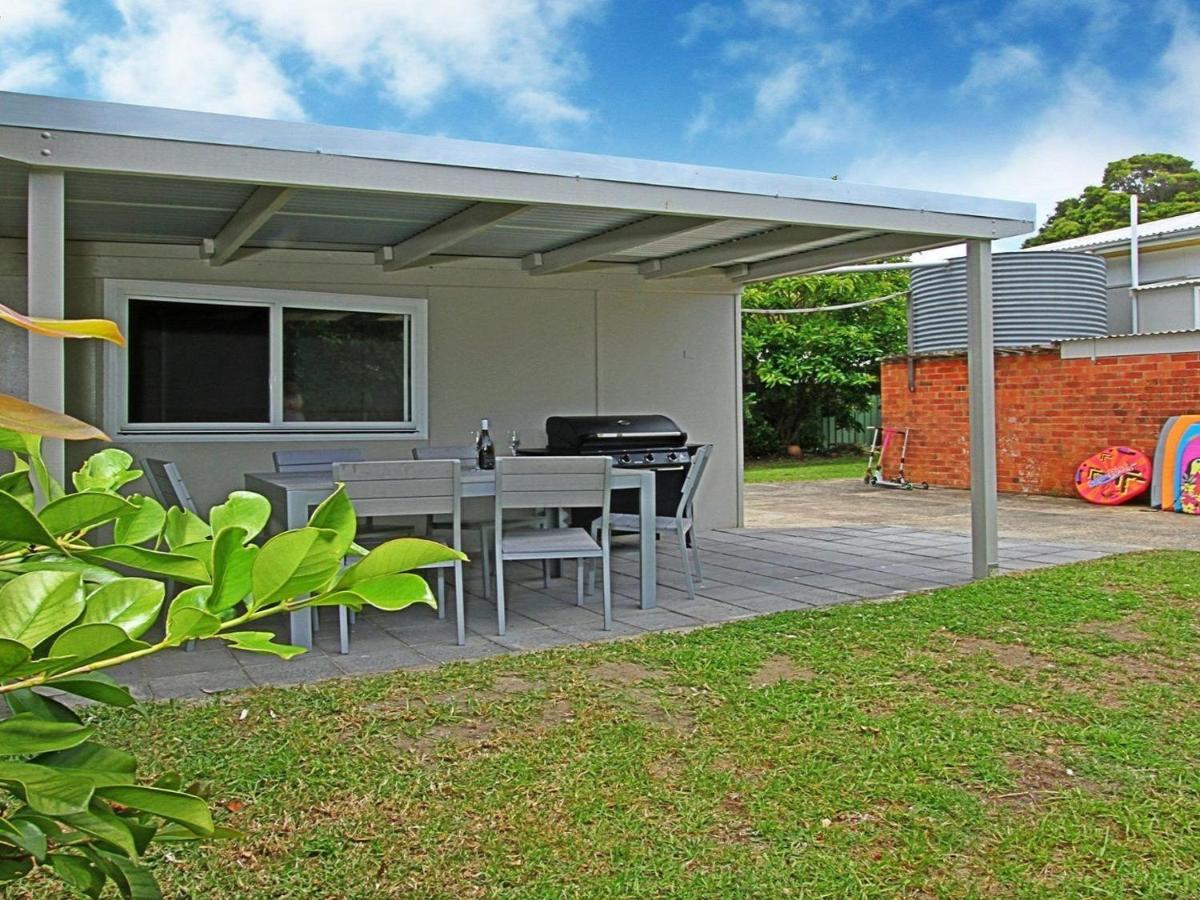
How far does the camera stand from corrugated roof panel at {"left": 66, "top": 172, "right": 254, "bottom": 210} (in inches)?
199

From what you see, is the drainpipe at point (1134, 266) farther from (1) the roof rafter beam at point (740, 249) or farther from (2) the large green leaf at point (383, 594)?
(2) the large green leaf at point (383, 594)

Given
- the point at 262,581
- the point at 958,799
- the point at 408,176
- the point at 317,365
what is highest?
the point at 408,176

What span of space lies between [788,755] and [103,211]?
4895 millimetres

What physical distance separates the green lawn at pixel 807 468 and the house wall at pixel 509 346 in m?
5.72

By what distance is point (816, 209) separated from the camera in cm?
573

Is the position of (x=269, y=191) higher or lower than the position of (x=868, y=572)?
higher

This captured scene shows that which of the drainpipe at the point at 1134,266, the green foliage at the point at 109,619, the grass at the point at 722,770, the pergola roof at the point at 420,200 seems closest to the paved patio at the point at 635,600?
the grass at the point at 722,770

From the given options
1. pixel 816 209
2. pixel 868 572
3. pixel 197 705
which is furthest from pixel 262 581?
pixel 868 572

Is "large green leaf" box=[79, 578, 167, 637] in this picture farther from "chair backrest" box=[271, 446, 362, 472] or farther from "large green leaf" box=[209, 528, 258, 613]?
"chair backrest" box=[271, 446, 362, 472]

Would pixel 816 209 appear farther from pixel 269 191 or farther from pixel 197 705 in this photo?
pixel 197 705

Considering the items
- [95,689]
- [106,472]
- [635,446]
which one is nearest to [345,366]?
[635,446]

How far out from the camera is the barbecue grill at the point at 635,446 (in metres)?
7.54

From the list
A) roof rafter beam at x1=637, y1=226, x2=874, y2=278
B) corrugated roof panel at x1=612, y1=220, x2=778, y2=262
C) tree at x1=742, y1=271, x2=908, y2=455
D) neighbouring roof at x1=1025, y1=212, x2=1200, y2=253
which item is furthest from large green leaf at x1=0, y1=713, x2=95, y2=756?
tree at x1=742, y1=271, x2=908, y2=455

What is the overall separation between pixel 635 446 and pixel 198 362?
3.18 m
